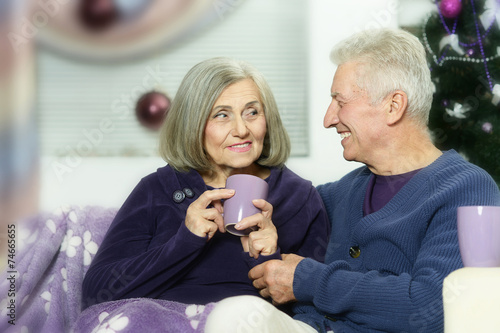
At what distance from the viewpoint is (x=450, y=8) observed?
9.56 feet

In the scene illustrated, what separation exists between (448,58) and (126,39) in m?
1.67

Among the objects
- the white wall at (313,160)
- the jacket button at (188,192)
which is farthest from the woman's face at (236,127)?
the white wall at (313,160)

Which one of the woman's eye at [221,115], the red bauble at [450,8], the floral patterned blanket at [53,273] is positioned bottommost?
the floral patterned blanket at [53,273]

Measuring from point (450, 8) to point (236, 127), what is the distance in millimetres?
1709

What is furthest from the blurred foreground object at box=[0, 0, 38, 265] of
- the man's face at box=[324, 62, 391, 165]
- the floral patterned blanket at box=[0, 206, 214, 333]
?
the man's face at box=[324, 62, 391, 165]

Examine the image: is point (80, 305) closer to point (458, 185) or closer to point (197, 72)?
point (197, 72)

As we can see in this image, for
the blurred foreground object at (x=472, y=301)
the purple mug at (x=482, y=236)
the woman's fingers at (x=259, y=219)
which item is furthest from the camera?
the woman's fingers at (x=259, y=219)

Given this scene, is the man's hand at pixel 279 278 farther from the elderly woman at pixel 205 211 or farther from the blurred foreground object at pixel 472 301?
the blurred foreground object at pixel 472 301

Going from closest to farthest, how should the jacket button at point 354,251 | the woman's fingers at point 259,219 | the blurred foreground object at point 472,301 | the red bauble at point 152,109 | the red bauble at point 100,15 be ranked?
the blurred foreground object at point 472,301 → the woman's fingers at point 259,219 → the jacket button at point 354,251 → the red bauble at point 152,109 → the red bauble at point 100,15

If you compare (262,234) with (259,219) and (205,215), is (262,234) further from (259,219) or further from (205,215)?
(205,215)

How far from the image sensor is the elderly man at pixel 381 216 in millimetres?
1390

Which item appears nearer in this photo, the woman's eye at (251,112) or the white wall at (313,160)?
the woman's eye at (251,112)

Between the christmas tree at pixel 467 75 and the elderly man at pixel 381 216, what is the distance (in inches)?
48.5

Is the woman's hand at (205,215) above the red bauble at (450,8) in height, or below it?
below
